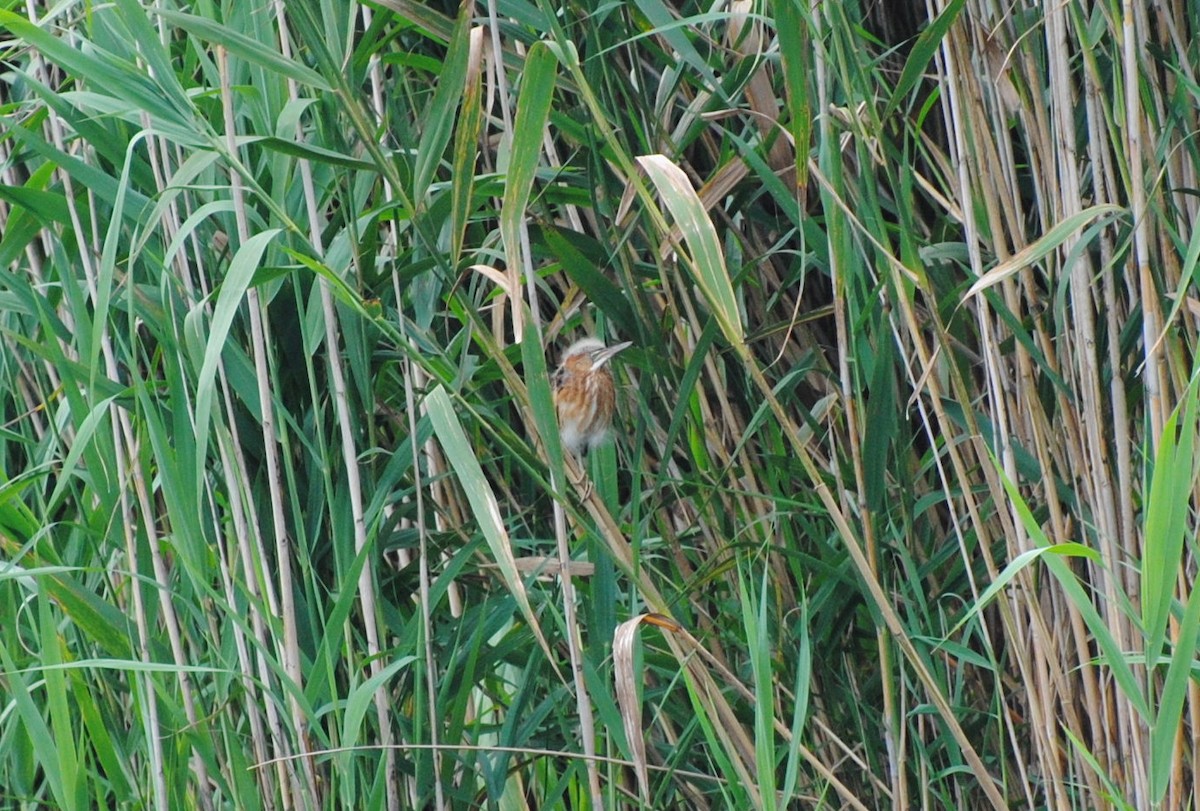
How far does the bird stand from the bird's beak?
2.8 inches

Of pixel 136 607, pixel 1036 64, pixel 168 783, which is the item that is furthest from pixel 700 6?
pixel 168 783

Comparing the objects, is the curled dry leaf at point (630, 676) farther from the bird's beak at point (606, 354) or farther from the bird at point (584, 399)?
the bird at point (584, 399)

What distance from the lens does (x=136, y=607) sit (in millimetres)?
1995

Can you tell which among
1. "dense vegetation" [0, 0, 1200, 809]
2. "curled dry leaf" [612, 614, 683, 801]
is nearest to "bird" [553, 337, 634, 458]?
"dense vegetation" [0, 0, 1200, 809]

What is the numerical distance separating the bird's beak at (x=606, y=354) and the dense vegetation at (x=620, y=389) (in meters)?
0.06

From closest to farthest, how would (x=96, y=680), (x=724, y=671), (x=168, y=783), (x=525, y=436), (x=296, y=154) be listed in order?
1. (x=296, y=154)
2. (x=724, y=671)
3. (x=168, y=783)
4. (x=96, y=680)
5. (x=525, y=436)

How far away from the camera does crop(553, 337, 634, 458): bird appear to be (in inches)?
91.3

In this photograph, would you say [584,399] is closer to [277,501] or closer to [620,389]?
[620,389]

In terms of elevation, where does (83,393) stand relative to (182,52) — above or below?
below

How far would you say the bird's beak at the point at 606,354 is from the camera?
6.65 feet

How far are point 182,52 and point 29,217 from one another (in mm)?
452

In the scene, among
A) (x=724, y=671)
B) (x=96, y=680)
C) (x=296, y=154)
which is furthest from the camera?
(x=96, y=680)

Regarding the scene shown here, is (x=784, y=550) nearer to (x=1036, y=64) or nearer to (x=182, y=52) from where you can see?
(x=1036, y=64)

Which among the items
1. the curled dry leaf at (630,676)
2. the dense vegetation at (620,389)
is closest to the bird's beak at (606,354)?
the dense vegetation at (620,389)
